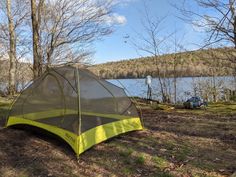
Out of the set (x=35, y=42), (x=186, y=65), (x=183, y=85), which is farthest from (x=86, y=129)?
(x=183, y=85)

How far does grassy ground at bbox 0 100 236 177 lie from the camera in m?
3.80

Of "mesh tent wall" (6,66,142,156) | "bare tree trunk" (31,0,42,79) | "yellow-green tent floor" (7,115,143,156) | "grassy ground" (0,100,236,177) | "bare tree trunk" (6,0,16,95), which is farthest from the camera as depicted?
"bare tree trunk" (6,0,16,95)

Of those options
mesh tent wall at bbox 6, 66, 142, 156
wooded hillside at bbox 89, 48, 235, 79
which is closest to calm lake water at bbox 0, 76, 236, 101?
wooded hillside at bbox 89, 48, 235, 79

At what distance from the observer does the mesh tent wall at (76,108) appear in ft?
15.3

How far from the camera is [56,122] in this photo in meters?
4.93

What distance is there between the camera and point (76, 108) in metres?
4.88

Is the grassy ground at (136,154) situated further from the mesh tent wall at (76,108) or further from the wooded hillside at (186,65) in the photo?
the wooded hillside at (186,65)

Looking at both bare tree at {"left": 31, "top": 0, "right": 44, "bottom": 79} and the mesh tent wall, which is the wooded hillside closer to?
bare tree at {"left": 31, "top": 0, "right": 44, "bottom": 79}

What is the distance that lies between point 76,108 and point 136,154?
130 centimetres

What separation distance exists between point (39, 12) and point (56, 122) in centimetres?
779

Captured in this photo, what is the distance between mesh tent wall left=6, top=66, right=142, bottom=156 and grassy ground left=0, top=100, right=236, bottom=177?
22 cm

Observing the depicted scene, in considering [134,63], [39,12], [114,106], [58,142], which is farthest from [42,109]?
[134,63]

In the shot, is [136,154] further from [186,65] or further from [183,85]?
[183,85]

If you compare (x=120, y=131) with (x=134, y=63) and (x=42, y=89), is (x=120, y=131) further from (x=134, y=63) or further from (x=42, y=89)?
(x=134, y=63)
